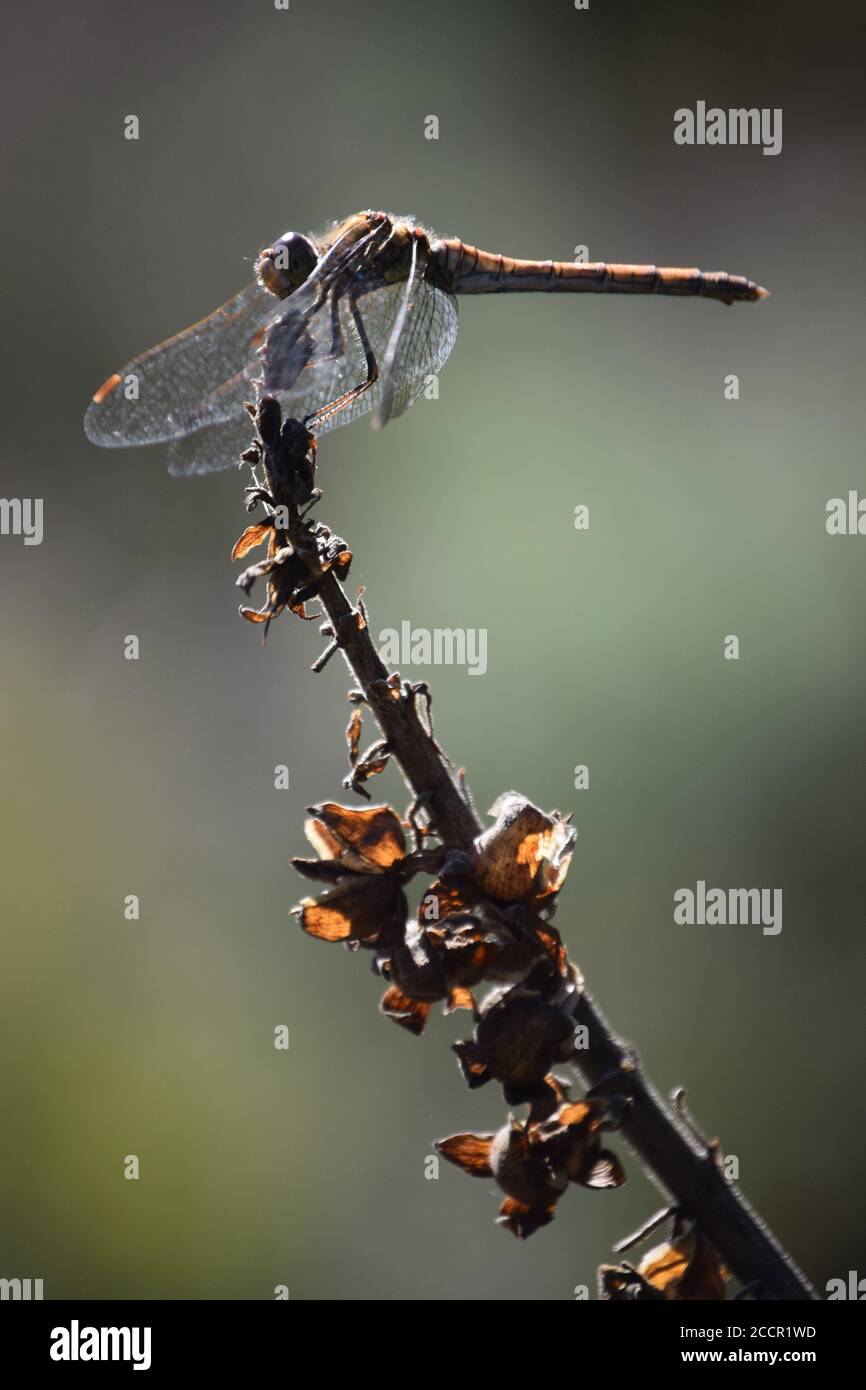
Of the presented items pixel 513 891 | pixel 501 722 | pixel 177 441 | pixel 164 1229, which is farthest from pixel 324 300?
pixel 164 1229

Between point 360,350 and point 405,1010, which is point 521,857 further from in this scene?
point 360,350

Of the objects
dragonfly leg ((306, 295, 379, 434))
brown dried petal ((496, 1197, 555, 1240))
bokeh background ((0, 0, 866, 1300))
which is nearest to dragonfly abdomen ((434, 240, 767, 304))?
dragonfly leg ((306, 295, 379, 434))

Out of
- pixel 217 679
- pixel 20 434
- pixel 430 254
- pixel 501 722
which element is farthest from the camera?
pixel 20 434

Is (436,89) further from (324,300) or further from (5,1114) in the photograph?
(5,1114)

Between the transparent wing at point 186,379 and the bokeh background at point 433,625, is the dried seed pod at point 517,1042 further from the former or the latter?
the bokeh background at point 433,625

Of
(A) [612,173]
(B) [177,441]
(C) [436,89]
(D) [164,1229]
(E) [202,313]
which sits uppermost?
(C) [436,89]

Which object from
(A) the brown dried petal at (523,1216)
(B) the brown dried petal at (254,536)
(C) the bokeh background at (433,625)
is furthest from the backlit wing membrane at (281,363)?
(C) the bokeh background at (433,625)

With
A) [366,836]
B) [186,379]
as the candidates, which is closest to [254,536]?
[366,836]
